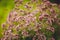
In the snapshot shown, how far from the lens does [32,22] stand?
340 centimetres

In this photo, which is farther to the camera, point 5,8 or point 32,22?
point 5,8

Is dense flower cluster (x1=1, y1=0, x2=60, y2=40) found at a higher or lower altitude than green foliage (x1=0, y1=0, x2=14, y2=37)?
higher

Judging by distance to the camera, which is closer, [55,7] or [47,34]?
[47,34]

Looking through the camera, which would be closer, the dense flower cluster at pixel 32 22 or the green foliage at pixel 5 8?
the dense flower cluster at pixel 32 22

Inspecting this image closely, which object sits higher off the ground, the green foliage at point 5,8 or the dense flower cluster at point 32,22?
the dense flower cluster at point 32,22

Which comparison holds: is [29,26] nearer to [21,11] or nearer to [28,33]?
[28,33]

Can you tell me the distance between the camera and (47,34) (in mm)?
3475

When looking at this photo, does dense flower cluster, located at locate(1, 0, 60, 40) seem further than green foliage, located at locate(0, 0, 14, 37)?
No

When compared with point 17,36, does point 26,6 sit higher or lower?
higher

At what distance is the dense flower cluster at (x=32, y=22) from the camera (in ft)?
11.1

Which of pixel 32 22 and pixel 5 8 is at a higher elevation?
pixel 32 22

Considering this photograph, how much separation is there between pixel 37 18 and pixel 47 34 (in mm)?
291

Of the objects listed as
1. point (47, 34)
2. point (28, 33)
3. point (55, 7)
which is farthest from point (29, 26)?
point (55, 7)

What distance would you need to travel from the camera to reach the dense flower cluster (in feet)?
11.1
